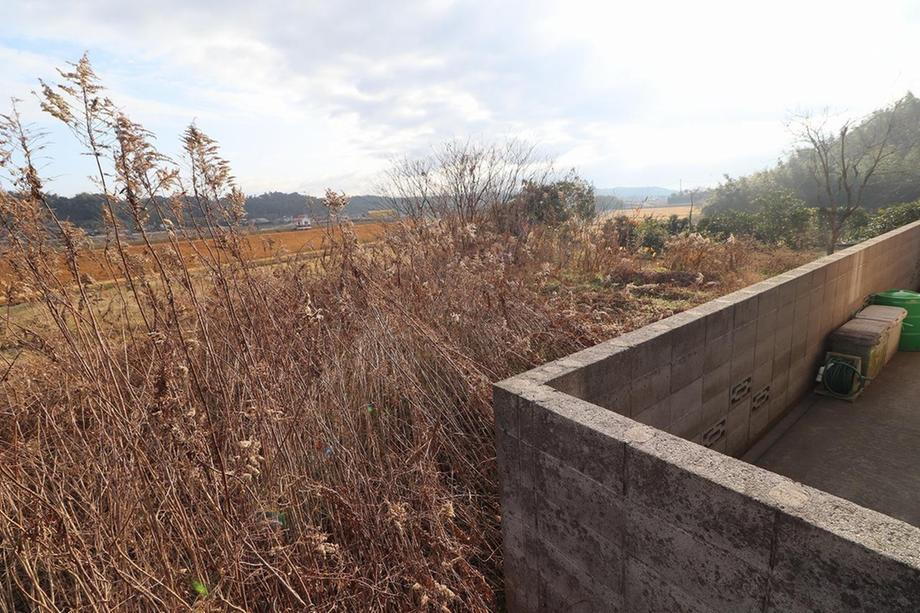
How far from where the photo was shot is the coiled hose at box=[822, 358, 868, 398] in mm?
4277

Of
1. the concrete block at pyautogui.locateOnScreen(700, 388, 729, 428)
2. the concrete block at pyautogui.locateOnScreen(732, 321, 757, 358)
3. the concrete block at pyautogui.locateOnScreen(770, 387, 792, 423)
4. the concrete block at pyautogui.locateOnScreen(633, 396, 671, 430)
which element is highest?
the concrete block at pyautogui.locateOnScreen(732, 321, 757, 358)

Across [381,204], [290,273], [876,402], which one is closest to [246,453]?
→ [290,273]

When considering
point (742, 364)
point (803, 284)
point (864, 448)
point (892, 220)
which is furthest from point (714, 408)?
point (892, 220)

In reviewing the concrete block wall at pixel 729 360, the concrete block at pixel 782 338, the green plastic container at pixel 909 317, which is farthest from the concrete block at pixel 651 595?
the green plastic container at pixel 909 317

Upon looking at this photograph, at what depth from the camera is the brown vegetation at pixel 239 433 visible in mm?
1905

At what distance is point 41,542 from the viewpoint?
62.1 inches

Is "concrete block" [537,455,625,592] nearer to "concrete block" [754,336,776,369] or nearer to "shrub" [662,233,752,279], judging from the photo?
"concrete block" [754,336,776,369]

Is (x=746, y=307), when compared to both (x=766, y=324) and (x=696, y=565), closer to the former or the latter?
(x=766, y=324)

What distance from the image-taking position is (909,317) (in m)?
5.25

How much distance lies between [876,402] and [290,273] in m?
6.11

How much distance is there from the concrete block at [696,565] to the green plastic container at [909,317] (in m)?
5.85

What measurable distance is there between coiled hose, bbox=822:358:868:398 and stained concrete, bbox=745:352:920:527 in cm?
10

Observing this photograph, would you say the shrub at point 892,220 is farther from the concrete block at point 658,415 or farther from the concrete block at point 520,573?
the concrete block at point 520,573

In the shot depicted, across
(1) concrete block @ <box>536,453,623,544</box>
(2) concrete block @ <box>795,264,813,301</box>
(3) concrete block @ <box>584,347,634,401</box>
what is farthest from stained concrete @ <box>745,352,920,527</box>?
(1) concrete block @ <box>536,453,623,544</box>
